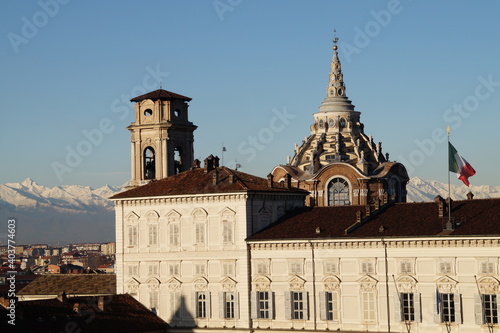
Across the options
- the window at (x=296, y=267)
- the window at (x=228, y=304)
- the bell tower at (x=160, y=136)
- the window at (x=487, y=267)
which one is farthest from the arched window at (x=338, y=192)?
the window at (x=487, y=267)

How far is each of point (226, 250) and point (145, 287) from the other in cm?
598

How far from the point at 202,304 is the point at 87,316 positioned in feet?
22.4

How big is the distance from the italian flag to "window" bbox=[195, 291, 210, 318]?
1579cm

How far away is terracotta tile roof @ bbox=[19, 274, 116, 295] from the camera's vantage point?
79.1 m

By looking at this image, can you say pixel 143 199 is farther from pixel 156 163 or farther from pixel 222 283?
pixel 156 163

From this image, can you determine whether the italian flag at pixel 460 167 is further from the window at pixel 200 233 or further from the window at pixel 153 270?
the window at pixel 153 270

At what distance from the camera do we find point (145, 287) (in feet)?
218

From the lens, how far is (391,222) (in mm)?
59562

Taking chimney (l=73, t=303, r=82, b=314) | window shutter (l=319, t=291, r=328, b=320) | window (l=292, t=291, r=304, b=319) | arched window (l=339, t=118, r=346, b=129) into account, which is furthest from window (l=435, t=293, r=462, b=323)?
arched window (l=339, t=118, r=346, b=129)

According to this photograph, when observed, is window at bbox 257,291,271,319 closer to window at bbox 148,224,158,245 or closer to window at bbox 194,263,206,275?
window at bbox 194,263,206,275

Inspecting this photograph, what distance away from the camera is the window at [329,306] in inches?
2349

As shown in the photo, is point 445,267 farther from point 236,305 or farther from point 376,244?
point 236,305

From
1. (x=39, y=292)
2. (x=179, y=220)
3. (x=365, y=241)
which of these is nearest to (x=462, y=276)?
(x=365, y=241)

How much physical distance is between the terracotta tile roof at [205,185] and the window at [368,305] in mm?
9187
